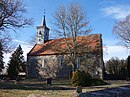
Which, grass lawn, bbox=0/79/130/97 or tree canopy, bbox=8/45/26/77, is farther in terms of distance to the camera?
tree canopy, bbox=8/45/26/77

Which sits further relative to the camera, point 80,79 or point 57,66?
point 57,66

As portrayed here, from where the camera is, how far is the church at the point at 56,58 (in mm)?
45562

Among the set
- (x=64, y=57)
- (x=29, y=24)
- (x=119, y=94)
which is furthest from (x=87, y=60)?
(x=119, y=94)

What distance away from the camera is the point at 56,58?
2016 inches

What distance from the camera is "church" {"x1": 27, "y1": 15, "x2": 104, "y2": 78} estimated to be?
45.6m

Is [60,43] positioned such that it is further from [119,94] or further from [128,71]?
[119,94]

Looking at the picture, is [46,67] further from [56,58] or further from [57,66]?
[56,58]

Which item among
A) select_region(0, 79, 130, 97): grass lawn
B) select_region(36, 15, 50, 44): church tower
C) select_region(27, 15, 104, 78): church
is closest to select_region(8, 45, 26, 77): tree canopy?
select_region(27, 15, 104, 78): church

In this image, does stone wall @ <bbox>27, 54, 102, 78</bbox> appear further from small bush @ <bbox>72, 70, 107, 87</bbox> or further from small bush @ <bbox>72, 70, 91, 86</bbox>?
small bush @ <bbox>72, 70, 91, 86</bbox>

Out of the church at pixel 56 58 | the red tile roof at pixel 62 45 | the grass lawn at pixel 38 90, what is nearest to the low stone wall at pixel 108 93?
the grass lawn at pixel 38 90

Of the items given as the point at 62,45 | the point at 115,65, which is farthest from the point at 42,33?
the point at 115,65

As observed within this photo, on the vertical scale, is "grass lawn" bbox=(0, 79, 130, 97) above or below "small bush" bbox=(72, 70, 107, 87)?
below

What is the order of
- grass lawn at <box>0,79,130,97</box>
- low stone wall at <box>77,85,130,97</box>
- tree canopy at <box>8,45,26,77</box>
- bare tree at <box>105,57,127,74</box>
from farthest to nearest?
bare tree at <box>105,57,127,74</box> < tree canopy at <box>8,45,26,77</box> < grass lawn at <box>0,79,130,97</box> < low stone wall at <box>77,85,130,97</box>

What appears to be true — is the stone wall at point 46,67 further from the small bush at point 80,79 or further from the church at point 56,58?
the small bush at point 80,79
